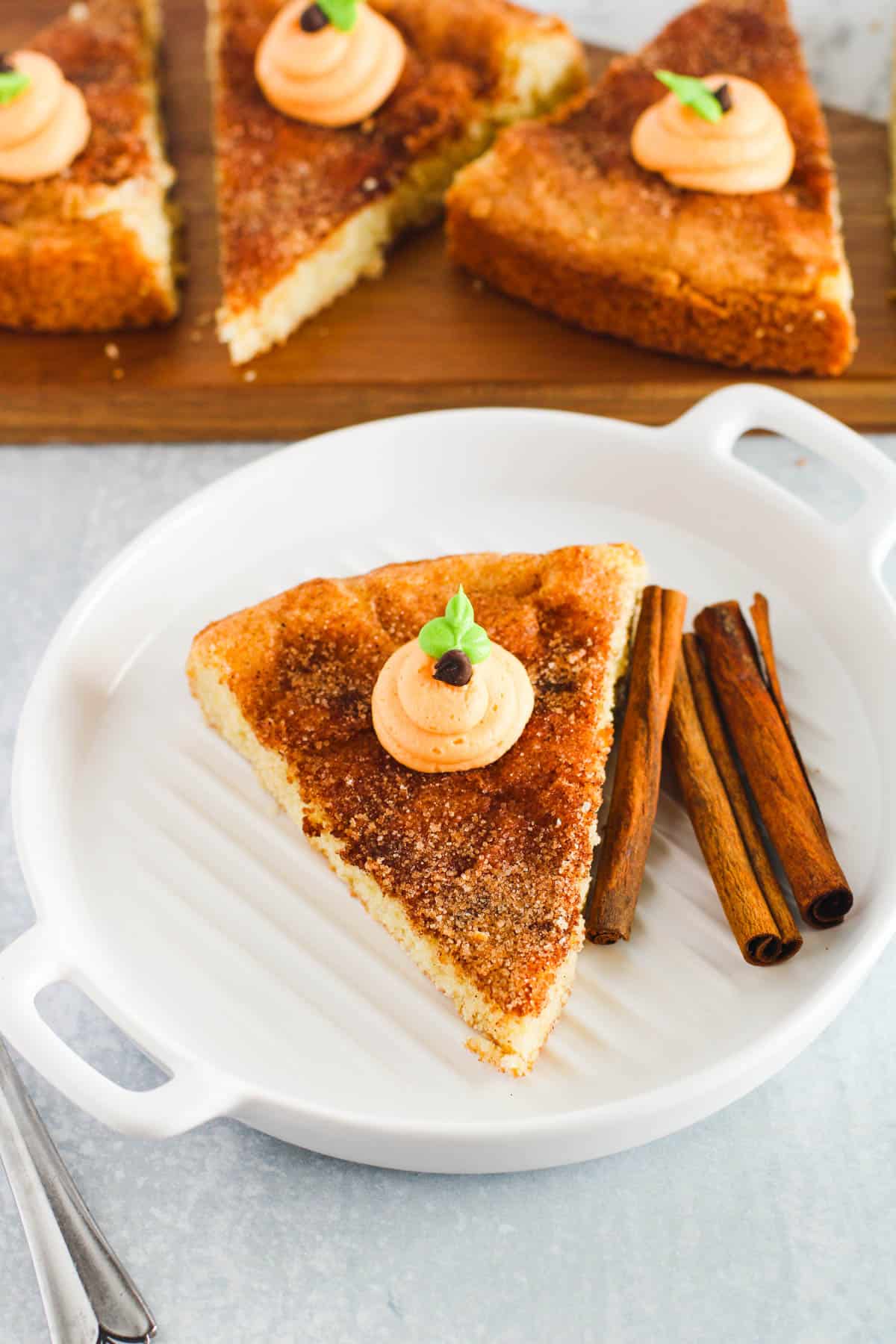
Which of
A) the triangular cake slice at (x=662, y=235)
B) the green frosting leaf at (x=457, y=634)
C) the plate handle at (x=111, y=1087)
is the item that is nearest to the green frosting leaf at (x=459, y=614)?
the green frosting leaf at (x=457, y=634)

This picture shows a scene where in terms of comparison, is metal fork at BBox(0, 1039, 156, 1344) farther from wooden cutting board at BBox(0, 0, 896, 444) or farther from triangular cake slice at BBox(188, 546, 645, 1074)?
wooden cutting board at BBox(0, 0, 896, 444)

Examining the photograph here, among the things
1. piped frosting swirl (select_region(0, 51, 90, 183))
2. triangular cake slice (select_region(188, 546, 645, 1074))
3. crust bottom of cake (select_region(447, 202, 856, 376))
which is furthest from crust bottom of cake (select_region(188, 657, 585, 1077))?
piped frosting swirl (select_region(0, 51, 90, 183))

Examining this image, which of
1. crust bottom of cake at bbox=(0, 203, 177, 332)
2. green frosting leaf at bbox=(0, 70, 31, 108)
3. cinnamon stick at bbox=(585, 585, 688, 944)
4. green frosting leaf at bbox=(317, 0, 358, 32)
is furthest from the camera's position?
green frosting leaf at bbox=(317, 0, 358, 32)

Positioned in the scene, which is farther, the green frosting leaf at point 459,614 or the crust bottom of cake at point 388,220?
the crust bottom of cake at point 388,220

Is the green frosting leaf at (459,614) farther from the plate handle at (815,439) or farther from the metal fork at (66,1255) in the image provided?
the metal fork at (66,1255)

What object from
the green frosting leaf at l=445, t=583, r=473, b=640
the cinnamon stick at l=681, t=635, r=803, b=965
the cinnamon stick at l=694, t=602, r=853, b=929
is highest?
the green frosting leaf at l=445, t=583, r=473, b=640

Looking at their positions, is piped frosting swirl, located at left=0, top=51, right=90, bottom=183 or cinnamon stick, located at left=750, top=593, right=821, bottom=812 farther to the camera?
piped frosting swirl, located at left=0, top=51, right=90, bottom=183

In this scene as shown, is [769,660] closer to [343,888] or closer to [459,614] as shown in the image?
[459,614]
